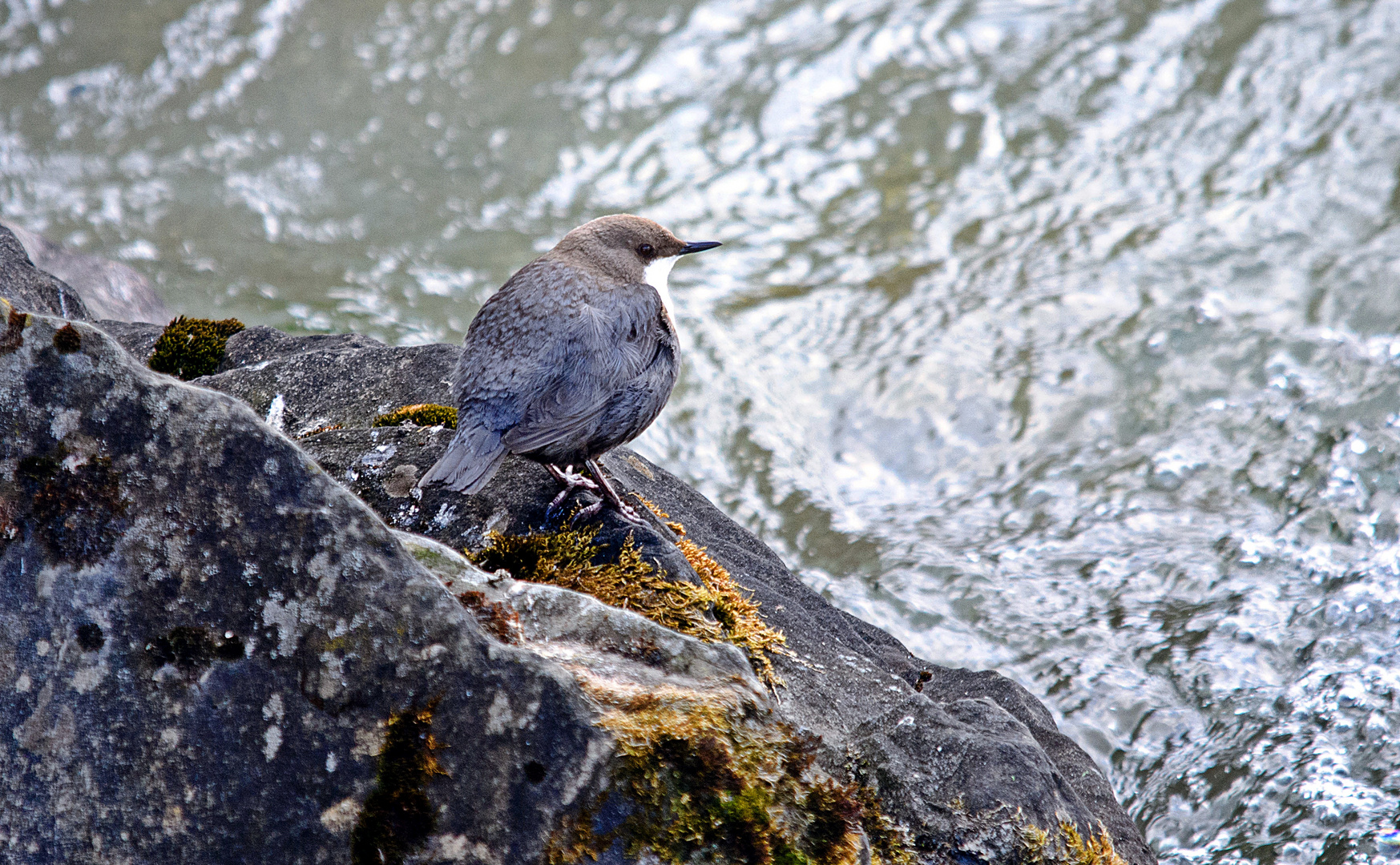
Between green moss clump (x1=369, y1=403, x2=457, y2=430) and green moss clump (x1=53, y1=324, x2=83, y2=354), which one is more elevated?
green moss clump (x1=369, y1=403, x2=457, y2=430)

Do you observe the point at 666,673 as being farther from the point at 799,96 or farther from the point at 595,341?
the point at 799,96

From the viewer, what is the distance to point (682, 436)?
7.80 meters

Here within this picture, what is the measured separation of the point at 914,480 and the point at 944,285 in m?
2.32

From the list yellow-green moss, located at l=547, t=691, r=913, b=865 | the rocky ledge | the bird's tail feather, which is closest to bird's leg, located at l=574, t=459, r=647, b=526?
the bird's tail feather

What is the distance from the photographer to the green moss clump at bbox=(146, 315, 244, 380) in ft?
16.1

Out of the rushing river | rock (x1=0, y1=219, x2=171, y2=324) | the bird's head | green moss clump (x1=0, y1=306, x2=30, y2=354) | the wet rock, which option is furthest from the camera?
rock (x1=0, y1=219, x2=171, y2=324)

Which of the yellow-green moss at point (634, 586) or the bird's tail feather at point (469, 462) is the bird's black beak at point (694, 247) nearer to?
the bird's tail feather at point (469, 462)

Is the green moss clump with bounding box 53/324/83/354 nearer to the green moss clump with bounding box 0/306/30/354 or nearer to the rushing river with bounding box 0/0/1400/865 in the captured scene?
the green moss clump with bounding box 0/306/30/354

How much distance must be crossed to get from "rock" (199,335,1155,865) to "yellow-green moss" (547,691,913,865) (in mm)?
359

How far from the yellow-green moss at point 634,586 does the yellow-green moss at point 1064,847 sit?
854mm

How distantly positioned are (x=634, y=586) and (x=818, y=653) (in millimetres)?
796

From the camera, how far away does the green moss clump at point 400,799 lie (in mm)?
2250

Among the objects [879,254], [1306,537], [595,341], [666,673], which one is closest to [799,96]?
[879,254]

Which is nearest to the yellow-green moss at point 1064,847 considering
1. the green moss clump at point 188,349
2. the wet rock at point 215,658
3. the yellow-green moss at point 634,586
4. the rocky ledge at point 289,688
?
the rocky ledge at point 289,688
